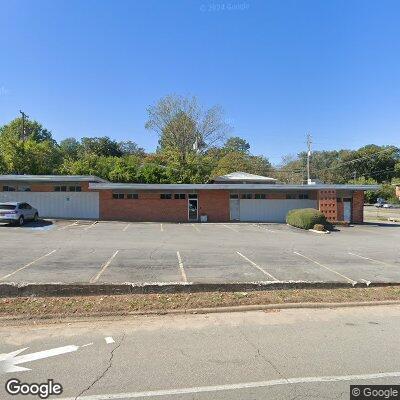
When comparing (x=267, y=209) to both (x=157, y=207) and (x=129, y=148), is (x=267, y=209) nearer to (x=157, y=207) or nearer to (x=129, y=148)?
(x=157, y=207)

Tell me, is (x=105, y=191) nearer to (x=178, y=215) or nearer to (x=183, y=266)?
(x=178, y=215)

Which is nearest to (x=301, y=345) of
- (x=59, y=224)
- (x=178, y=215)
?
(x=59, y=224)

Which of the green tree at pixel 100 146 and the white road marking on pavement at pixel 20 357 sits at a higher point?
the green tree at pixel 100 146

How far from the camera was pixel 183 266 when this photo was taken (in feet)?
35.4

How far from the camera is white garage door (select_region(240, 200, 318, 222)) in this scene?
3033 cm

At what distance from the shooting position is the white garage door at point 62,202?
29234 mm

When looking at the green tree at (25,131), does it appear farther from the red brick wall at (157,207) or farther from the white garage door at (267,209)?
the white garage door at (267,209)

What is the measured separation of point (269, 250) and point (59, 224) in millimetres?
16033

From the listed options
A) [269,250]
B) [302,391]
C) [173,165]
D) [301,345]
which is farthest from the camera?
[173,165]

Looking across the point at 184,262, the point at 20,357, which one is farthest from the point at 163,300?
the point at 184,262

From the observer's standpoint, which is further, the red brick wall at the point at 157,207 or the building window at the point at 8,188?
the building window at the point at 8,188

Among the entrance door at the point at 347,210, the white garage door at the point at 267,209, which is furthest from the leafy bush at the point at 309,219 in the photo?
the entrance door at the point at 347,210

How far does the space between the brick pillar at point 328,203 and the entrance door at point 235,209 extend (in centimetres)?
642

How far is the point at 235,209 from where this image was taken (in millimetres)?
30266
